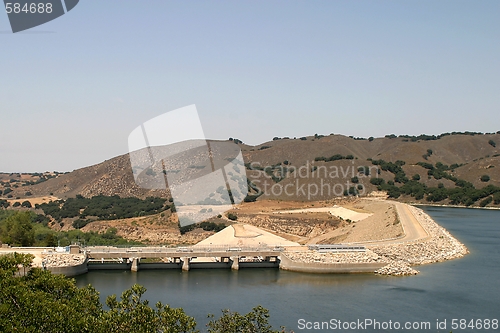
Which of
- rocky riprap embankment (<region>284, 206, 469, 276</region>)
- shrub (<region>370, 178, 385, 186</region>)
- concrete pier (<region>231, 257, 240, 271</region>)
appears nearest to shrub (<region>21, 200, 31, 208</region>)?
shrub (<region>370, 178, 385, 186</region>)

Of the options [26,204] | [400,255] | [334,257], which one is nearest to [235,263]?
[334,257]

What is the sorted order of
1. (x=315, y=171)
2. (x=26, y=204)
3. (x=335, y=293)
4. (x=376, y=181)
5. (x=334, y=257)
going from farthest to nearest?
(x=376, y=181), (x=315, y=171), (x=26, y=204), (x=334, y=257), (x=335, y=293)

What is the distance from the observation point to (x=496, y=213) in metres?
113

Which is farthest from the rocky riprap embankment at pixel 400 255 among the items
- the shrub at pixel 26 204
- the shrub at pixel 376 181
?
the shrub at pixel 26 204

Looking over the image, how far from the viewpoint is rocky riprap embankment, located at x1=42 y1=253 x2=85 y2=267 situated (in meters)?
48.3

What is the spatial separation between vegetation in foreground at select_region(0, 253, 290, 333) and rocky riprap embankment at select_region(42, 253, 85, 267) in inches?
891

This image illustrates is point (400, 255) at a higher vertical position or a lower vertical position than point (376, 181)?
lower

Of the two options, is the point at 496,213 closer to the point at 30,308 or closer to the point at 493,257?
the point at 493,257

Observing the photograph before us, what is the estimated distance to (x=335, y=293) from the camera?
41.1 meters

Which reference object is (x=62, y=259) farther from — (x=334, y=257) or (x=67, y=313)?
(x=67, y=313)

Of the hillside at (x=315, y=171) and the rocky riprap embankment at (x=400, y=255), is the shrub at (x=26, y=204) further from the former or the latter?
the rocky riprap embankment at (x=400, y=255)

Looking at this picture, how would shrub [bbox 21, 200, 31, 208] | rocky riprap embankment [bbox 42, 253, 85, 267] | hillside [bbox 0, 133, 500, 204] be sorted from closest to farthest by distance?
rocky riprap embankment [bbox 42, 253, 85, 267] → shrub [bbox 21, 200, 31, 208] → hillside [bbox 0, 133, 500, 204]

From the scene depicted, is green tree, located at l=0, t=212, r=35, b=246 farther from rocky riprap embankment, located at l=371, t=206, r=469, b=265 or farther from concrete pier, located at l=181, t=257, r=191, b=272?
rocky riprap embankment, located at l=371, t=206, r=469, b=265

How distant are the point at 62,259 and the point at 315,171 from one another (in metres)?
84.9
